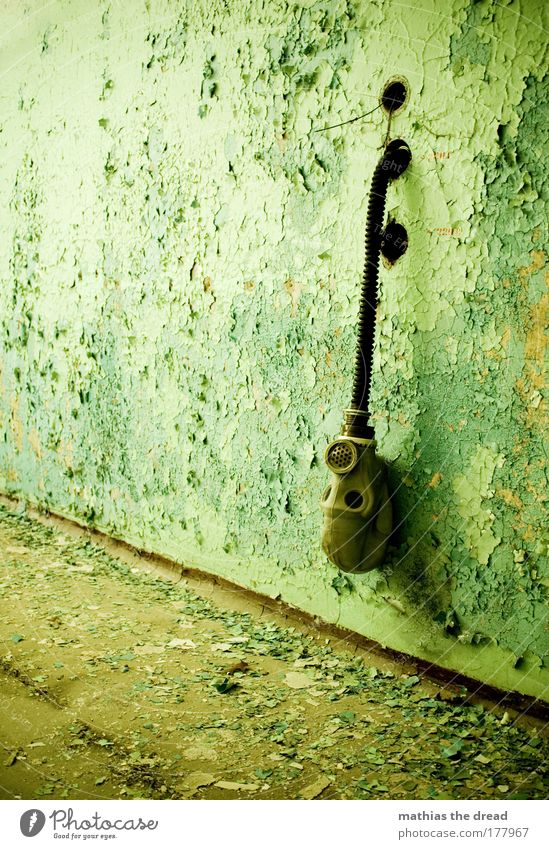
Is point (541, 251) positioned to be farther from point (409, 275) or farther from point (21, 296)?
point (21, 296)

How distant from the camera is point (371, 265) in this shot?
168 centimetres

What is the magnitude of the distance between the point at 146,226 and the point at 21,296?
47.5 inches

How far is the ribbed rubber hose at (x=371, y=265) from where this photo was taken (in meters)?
1.66

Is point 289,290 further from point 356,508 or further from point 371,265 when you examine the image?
point 356,508

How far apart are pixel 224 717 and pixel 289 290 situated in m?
1.23

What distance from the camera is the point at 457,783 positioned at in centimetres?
126

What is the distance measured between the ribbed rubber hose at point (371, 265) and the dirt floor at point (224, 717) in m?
0.75

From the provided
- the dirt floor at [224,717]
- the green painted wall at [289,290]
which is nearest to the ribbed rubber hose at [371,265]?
the green painted wall at [289,290]

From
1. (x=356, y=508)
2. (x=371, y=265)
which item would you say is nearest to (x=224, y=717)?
(x=356, y=508)

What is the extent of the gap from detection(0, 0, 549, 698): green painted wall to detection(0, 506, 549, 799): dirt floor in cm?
14

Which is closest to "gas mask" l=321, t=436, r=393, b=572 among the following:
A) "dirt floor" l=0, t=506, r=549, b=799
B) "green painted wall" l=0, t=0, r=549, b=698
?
"green painted wall" l=0, t=0, r=549, b=698

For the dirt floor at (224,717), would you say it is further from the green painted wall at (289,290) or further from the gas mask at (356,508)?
the gas mask at (356,508)

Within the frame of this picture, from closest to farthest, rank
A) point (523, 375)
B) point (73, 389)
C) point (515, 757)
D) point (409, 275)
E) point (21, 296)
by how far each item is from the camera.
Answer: point (515, 757) < point (523, 375) < point (409, 275) < point (73, 389) < point (21, 296)

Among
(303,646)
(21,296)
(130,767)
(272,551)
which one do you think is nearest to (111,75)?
(21,296)
